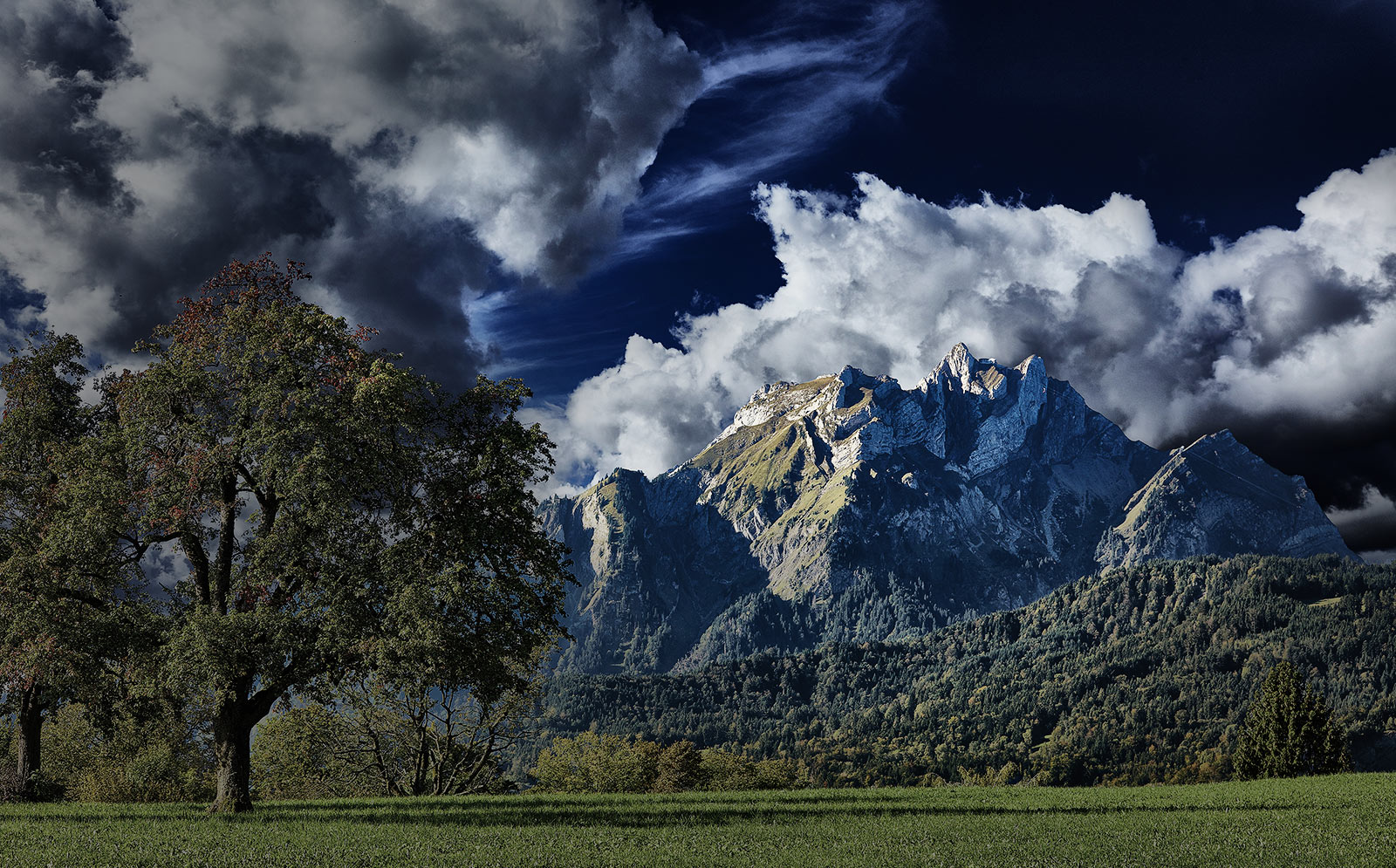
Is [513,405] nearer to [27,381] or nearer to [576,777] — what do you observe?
[27,381]

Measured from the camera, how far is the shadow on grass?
25312 millimetres

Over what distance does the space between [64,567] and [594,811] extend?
19837mm

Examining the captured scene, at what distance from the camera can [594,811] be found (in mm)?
28297

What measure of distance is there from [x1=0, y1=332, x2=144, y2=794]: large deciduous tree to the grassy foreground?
5.03 m

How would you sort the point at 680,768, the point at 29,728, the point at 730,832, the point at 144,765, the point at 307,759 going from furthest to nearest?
the point at 680,768
the point at 307,759
the point at 144,765
the point at 29,728
the point at 730,832

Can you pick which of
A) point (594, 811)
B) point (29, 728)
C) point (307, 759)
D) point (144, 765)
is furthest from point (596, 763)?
point (594, 811)

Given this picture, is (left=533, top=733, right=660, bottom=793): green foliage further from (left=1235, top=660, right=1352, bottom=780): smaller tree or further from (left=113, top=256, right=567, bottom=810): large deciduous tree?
(left=1235, top=660, right=1352, bottom=780): smaller tree

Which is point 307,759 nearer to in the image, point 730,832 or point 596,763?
point 596,763

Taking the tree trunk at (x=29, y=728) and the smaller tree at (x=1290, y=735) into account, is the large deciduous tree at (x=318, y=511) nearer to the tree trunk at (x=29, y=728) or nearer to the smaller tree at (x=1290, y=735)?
the tree trunk at (x=29, y=728)

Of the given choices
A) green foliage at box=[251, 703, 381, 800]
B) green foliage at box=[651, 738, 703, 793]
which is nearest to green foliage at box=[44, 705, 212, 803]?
green foliage at box=[251, 703, 381, 800]

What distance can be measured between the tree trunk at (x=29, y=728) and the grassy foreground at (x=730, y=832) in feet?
34.7

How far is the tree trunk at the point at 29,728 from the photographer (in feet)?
122

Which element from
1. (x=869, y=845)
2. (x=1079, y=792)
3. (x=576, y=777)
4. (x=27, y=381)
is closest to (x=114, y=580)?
(x=27, y=381)

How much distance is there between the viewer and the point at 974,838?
2156cm
